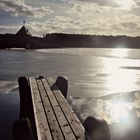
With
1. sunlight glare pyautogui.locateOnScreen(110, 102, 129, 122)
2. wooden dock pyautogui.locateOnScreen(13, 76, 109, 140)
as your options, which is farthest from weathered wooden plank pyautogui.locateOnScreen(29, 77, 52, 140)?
sunlight glare pyautogui.locateOnScreen(110, 102, 129, 122)

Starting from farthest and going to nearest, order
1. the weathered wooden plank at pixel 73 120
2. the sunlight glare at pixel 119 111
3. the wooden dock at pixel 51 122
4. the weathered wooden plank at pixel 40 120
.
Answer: the sunlight glare at pixel 119 111 → the weathered wooden plank at pixel 73 120 → the weathered wooden plank at pixel 40 120 → the wooden dock at pixel 51 122

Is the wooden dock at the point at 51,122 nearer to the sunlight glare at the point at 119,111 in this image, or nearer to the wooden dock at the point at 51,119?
the wooden dock at the point at 51,119

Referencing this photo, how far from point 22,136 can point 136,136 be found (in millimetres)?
8281

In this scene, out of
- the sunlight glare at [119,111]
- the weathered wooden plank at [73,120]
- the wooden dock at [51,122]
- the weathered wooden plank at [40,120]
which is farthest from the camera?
Result: the sunlight glare at [119,111]

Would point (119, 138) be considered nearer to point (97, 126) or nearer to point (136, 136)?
point (136, 136)

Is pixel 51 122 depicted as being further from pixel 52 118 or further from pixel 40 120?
pixel 52 118

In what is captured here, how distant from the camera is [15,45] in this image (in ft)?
589

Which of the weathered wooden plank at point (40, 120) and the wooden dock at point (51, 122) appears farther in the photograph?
the weathered wooden plank at point (40, 120)

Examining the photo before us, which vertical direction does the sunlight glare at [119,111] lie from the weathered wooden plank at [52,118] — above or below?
below

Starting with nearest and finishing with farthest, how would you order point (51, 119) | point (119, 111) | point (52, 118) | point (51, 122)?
point (51, 122) → point (51, 119) → point (52, 118) → point (119, 111)

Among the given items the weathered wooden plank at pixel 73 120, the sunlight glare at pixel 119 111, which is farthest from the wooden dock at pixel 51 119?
the sunlight glare at pixel 119 111

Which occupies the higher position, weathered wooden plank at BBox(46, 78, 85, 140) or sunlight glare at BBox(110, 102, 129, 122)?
weathered wooden plank at BBox(46, 78, 85, 140)

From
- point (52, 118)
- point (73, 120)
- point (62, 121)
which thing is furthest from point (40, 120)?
point (73, 120)

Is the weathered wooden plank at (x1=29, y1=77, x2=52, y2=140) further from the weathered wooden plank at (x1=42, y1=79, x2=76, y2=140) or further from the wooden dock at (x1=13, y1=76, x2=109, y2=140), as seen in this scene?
the weathered wooden plank at (x1=42, y1=79, x2=76, y2=140)
